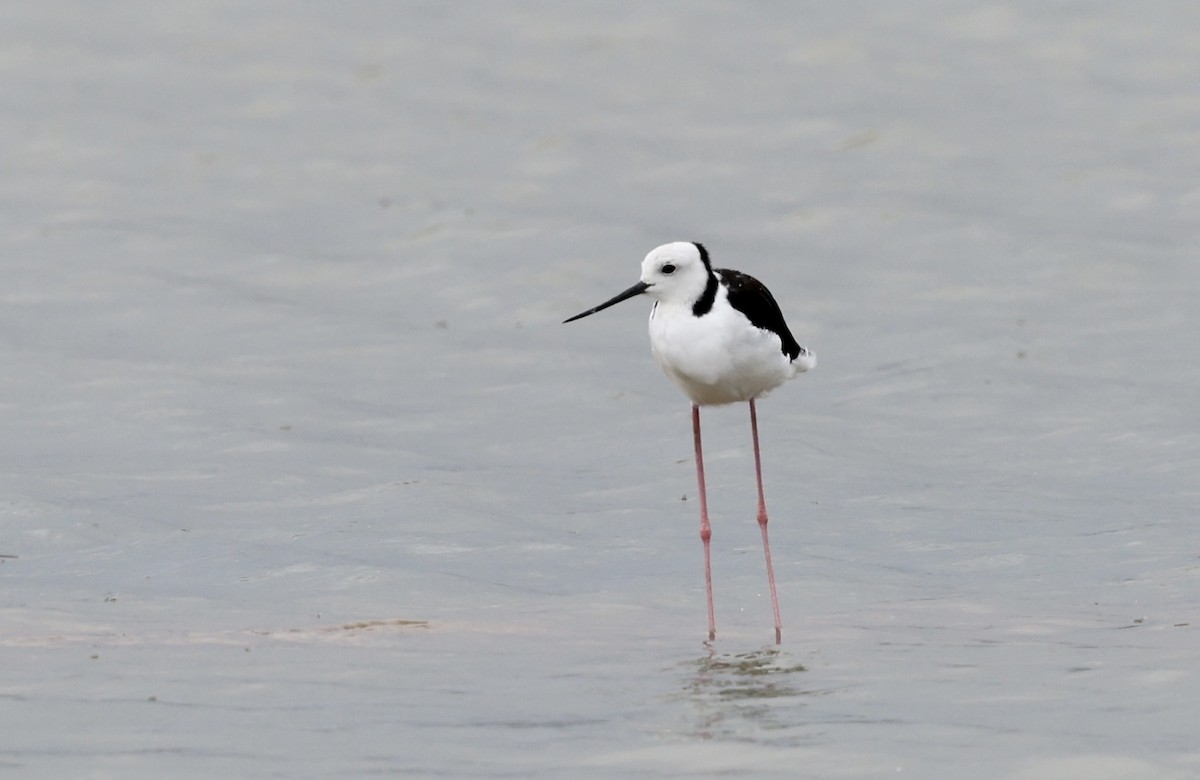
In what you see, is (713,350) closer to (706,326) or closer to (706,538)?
(706,326)

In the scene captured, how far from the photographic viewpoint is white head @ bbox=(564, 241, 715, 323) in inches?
344

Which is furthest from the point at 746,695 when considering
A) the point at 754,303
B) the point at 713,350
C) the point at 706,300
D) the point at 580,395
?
the point at 580,395

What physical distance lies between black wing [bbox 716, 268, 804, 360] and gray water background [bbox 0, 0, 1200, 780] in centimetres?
122

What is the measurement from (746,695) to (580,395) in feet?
19.3

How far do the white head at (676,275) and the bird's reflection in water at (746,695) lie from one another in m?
1.71

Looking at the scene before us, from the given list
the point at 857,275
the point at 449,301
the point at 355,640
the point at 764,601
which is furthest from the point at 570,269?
the point at 355,640

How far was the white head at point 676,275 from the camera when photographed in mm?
8727

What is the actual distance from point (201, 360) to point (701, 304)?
506cm

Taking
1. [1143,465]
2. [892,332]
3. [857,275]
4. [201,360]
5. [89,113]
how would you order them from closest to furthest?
1. [1143,465]
2. [201,360]
3. [892,332]
4. [857,275]
5. [89,113]

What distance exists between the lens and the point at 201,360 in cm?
1284

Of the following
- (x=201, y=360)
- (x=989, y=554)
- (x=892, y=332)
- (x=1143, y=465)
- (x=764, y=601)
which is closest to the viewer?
(x=764, y=601)

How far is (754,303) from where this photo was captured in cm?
896

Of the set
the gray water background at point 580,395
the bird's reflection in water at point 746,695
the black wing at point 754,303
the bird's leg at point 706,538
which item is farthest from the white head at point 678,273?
the bird's reflection in water at point 746,695

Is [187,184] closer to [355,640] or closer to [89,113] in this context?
[89,113]
